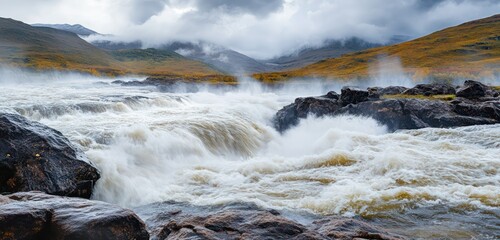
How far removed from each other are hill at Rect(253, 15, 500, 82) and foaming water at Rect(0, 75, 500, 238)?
66003mm

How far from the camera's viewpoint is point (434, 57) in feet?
414

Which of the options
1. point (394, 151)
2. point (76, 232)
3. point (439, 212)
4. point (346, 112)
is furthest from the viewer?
point (346, 112)

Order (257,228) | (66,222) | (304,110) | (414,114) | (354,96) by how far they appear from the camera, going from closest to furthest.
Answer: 1. (66,222)
2. (257,228)
3. (414,114)
4. (304,110)
5. (354,96)

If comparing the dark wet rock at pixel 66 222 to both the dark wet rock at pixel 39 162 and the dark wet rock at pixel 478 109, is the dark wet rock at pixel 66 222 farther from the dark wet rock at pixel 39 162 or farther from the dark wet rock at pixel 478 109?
the dark wet rock at pixel 478 109

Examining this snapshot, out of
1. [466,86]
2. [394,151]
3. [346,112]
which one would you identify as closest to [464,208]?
[394,151]

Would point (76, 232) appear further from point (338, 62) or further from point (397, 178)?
point (338, 62)

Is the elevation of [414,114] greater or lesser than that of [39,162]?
greater

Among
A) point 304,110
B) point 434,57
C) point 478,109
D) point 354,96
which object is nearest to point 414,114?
point 478,109

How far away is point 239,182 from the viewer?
16.8 m

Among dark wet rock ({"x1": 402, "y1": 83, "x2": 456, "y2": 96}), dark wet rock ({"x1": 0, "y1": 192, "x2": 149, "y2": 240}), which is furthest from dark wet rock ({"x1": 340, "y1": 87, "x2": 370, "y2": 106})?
dark wet rock ({"x1": 0, "y1": 192, "x2": 149, "y2": 240})

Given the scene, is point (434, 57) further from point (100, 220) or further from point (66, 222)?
point (66, 222)

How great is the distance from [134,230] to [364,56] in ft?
534

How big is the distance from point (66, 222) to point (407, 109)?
94.9ft

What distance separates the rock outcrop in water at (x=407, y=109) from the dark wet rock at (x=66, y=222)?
26.9 m
